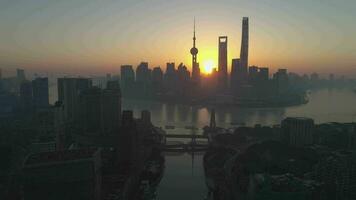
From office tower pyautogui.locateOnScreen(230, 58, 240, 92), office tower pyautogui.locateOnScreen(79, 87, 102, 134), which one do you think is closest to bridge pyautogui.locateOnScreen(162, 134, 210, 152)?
office tower pyautogui.locateOnScreen(79, 87, 102, 134)

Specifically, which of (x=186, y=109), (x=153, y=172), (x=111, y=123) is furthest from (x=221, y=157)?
(x=186, y=109)

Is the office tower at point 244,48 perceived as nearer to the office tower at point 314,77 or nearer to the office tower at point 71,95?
the office tower at point 71,95

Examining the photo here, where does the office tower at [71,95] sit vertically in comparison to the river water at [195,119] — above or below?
above

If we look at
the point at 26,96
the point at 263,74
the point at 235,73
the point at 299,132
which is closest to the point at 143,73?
the point at 235,73

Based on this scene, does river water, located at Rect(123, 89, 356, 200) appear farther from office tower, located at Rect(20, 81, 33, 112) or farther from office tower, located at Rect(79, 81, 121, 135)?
office tower, located at Rect(20, 81, 33, 112)

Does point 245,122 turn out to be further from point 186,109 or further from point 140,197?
point 140,197

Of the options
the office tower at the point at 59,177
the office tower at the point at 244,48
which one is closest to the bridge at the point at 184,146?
the office tower at the point at 59,177
